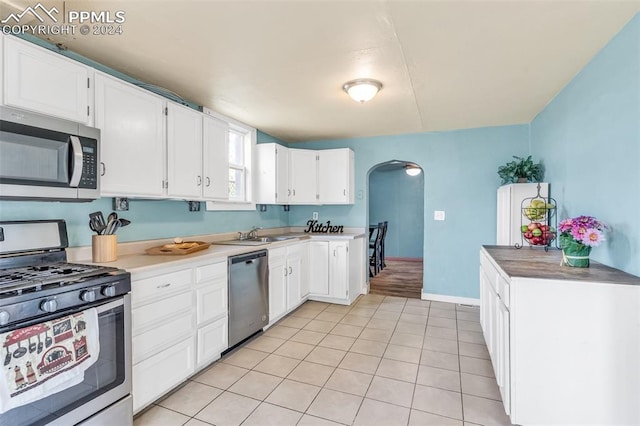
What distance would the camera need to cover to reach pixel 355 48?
6.81ft

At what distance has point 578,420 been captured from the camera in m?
1.59

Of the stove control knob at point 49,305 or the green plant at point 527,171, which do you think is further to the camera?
the green plant at point 527,171

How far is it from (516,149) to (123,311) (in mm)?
4371

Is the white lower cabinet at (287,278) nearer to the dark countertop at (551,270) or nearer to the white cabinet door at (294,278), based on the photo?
the white cabinet door at (294,278)

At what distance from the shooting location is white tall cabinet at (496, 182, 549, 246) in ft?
10.4

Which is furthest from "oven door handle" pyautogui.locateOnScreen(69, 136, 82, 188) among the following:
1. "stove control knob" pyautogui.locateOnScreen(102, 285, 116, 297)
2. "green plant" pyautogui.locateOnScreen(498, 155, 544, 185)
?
"green plant" pyautogui.locateOnScreen(498, 155, 544, 185)

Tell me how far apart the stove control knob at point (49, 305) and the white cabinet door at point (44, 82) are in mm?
1013

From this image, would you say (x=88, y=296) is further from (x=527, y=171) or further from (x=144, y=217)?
(x=527, y=171)

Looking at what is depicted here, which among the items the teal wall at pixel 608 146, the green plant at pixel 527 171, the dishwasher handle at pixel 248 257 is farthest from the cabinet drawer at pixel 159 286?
the green plant at pixel 527 171

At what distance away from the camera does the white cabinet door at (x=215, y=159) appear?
2.85 m

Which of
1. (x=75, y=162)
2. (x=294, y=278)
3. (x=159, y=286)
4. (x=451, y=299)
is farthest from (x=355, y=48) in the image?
(x=451, y=299)

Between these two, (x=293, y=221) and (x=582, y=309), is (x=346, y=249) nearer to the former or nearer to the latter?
(x=293, y=221)

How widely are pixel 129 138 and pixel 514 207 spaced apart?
11.8 feet

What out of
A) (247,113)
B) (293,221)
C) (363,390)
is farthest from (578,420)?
(293,221)
